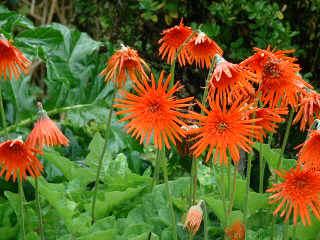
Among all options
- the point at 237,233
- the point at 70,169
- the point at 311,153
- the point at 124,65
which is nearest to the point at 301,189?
the point at 311,153

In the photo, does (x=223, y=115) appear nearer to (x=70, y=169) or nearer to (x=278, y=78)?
(x=278, y=78)

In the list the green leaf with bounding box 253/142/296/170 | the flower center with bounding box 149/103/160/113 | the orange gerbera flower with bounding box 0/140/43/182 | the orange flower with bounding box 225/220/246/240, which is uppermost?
the flower center with bounding box 149/103/160/113

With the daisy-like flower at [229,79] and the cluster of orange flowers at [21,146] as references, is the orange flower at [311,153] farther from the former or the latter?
the cluster of orange flowers at [21,146]

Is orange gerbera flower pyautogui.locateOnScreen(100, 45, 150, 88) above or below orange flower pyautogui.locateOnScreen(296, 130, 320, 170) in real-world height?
above

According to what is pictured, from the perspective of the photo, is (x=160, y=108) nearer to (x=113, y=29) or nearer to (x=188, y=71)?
(x=188, y=71)

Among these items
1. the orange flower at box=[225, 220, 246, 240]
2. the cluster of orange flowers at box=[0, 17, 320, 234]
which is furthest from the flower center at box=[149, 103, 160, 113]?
the orange flower at box=[225, 220, 246, 240]

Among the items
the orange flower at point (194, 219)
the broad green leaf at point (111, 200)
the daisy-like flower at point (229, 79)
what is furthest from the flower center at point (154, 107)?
the broad green leaf at point (111, 200)

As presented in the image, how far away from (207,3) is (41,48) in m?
1.28

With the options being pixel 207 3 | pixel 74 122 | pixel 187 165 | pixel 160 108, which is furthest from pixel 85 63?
pixel 160 108

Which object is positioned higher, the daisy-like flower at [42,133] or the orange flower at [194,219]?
the daisy-like flower at [42,133]

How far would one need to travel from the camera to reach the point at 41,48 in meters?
1.97

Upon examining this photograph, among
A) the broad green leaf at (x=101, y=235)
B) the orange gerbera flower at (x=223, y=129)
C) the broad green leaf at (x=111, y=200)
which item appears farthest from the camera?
the broad green leaf at (x=111, y=200)

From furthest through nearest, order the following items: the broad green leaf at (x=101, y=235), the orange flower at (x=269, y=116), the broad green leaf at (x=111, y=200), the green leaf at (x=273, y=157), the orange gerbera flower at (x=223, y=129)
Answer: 1. the green leaf at (x=273, y=157)
2. the broad green leaf at (x=111, y=200)
3. the broad green leaf at (x=101, y=235)
4. the orange flower at (x=269, y=116)
5. the orange gerbera flower at (x=223, y=129)

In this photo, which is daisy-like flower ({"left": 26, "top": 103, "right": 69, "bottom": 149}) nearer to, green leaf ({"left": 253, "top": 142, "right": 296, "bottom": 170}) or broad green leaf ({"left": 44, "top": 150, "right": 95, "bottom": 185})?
broad green leaf ({"left": 44, "top": 150, "right": 95, "bottom": 185})
